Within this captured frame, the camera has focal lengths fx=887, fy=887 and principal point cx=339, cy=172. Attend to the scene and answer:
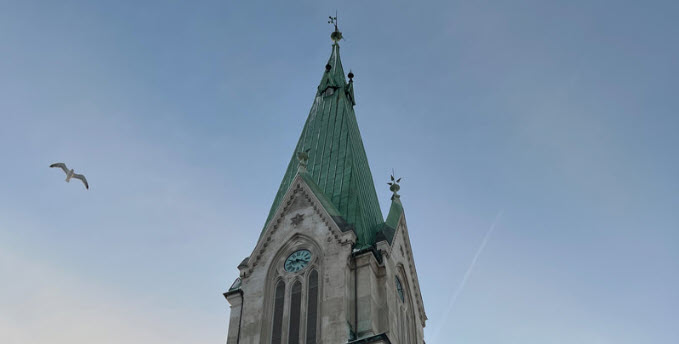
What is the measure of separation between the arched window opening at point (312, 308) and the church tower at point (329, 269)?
38mm

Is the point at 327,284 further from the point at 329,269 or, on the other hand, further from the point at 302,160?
the point at 302,160

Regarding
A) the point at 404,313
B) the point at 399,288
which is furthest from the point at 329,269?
the point at 404,313

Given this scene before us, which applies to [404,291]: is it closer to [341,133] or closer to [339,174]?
[339,174]

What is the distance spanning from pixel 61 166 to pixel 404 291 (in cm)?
1641

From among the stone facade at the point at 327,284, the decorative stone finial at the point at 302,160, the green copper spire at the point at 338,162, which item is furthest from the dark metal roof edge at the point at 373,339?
the decorative stone finial at the point at 302,160

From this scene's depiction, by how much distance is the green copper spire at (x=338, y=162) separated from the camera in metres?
38.3

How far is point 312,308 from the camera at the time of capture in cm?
3338

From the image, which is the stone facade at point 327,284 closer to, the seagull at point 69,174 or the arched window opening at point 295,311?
the arched window opening at point 295,311

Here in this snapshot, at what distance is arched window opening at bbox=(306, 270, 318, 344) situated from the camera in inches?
1273

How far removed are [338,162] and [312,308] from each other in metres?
10.1

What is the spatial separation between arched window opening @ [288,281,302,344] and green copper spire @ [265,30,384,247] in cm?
317

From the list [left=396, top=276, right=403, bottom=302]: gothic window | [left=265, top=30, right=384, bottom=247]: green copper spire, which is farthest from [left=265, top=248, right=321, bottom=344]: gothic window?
[left=396, top=276, right=403, bottom=302]: gothic window

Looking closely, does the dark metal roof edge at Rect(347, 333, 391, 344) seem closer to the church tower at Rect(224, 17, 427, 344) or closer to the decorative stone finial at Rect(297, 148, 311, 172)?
the church tower at Rect(224, 17, 427, 344)

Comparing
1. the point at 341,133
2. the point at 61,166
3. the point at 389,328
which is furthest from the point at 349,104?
the point at 61,166
